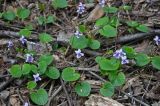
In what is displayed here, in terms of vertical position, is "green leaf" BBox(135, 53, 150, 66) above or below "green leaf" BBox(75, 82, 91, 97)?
above

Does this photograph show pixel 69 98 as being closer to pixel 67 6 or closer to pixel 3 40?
pixel 3 40

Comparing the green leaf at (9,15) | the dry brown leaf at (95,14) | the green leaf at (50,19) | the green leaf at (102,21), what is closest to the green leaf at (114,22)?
the green leaf at (102,21)

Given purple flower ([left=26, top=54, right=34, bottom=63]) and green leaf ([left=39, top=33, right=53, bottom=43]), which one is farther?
green leaf ([left=39, top=33, right=53, bottom=43])

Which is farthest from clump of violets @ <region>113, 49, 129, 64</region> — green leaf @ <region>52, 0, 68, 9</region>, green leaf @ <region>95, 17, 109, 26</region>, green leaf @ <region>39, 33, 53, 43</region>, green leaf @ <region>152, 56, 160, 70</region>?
green leaf @ <region>52, 0, 68, 9</region>

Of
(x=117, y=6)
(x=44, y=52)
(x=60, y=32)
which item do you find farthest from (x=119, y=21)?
(x=44, y=52)

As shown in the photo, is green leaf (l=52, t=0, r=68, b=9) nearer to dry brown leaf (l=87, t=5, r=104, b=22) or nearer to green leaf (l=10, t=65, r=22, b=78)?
dry brown leaf (l=87, t=5, r=104, b=22)

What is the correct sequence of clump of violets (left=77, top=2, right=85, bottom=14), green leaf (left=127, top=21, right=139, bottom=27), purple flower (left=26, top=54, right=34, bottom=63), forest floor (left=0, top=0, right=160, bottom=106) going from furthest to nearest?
clump of violets (left=77, top=2, right=85, bottom=14), green leaf (left=127, top=21, right=139, bottom=27), purple flower (left=26, top=54, right=34, bottom=63), forest floor (left=0, top=0, right=160, bottom=106)

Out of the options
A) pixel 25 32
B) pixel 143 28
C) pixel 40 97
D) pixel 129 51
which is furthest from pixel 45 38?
pixel 143 28

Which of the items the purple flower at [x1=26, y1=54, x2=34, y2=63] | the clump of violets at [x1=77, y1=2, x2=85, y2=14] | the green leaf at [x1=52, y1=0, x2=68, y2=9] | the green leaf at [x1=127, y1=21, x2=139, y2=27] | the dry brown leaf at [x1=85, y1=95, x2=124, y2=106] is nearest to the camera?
the dry brown leaf at [x1=85, y1=95, x2=124, y2=106]
